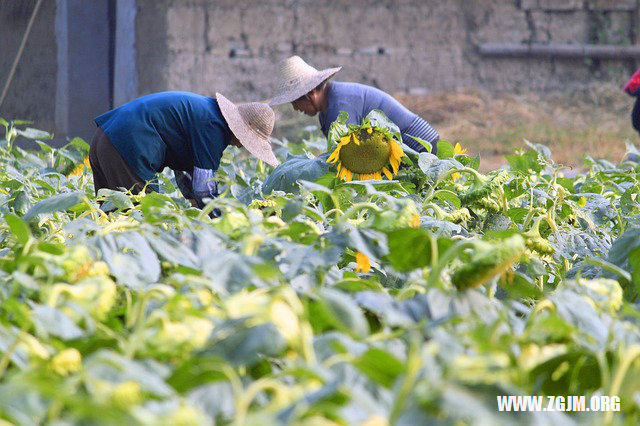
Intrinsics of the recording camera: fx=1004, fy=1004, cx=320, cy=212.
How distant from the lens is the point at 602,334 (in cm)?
91

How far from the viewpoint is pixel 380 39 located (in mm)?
8781

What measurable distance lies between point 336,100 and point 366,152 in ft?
3.82

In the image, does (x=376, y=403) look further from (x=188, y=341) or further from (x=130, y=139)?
(x=130, y=139)

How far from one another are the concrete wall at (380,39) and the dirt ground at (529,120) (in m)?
0.14

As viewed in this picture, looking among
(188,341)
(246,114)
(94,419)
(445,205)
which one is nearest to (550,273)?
(445,205)

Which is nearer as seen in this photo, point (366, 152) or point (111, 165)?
point (366, 152)

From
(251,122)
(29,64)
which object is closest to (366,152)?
(251,122)

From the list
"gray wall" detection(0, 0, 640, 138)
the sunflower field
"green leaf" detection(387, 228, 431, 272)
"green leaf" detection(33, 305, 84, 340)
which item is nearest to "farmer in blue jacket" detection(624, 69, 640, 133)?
"gray wall" detection(0, 0, 640, 138)

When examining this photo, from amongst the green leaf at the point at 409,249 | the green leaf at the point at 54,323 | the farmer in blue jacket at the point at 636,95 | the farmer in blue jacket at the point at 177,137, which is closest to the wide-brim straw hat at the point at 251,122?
the farmer in blue jacket at the point at 177,137

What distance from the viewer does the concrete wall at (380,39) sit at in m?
7.94

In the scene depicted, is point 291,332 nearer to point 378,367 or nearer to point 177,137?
point 378,367

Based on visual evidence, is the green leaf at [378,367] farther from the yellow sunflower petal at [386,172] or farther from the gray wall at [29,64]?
the gray wall at [29,64]

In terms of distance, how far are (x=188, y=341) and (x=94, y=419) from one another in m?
0.16

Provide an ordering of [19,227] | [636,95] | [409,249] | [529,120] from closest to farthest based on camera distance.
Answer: [409,249] → [19,227] → [636,95] → [529,120]
